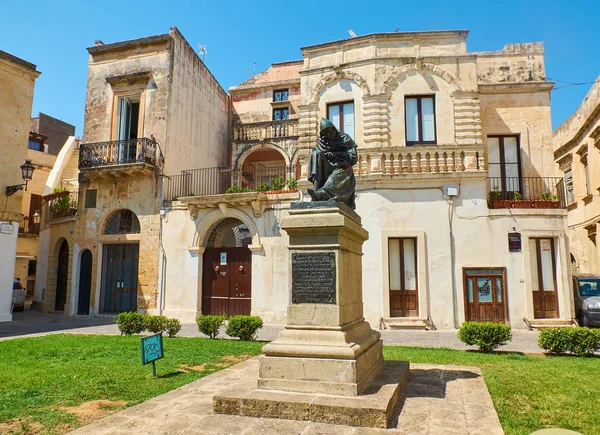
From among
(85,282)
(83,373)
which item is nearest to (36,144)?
(85,282)

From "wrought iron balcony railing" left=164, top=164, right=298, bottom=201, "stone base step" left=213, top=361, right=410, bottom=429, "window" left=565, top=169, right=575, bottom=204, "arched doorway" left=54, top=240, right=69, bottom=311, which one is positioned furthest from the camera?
"window" left=565, top=169, right=575, bottom=204

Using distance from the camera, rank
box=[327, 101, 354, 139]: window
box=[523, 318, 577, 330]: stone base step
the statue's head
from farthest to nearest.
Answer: box=[327, 101, 354, 139]: window → box=[523, 318, 577, 330]: stone base step → the statue's head

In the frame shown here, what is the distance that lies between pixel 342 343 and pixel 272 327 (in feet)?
32.5

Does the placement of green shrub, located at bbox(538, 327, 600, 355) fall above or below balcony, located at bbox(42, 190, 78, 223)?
below

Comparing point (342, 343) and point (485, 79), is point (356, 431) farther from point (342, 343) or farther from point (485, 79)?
point (485, 79)

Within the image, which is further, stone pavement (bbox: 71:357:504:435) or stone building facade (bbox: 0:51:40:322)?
stone building facade (bbox: 0:51:40:322)

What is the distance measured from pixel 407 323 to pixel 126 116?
551 inches

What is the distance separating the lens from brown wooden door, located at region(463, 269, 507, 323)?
14148 mm

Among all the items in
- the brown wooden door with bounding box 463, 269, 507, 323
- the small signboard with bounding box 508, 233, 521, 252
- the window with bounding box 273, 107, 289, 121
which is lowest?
the brown wooden door with bounding box 463, 269, 507, 323

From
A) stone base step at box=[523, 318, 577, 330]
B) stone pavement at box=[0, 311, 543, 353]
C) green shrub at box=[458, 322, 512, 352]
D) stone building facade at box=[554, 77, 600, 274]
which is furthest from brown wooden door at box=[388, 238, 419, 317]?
stone building facade at box=[554, 77, 600, 274]

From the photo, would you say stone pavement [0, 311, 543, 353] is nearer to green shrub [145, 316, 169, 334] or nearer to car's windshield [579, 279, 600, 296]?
green shrub [145, 316, 169, 334]

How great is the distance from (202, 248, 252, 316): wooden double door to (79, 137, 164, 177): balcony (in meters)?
4.23

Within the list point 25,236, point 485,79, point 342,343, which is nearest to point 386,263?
point 485,79

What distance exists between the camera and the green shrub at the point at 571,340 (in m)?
8.61
